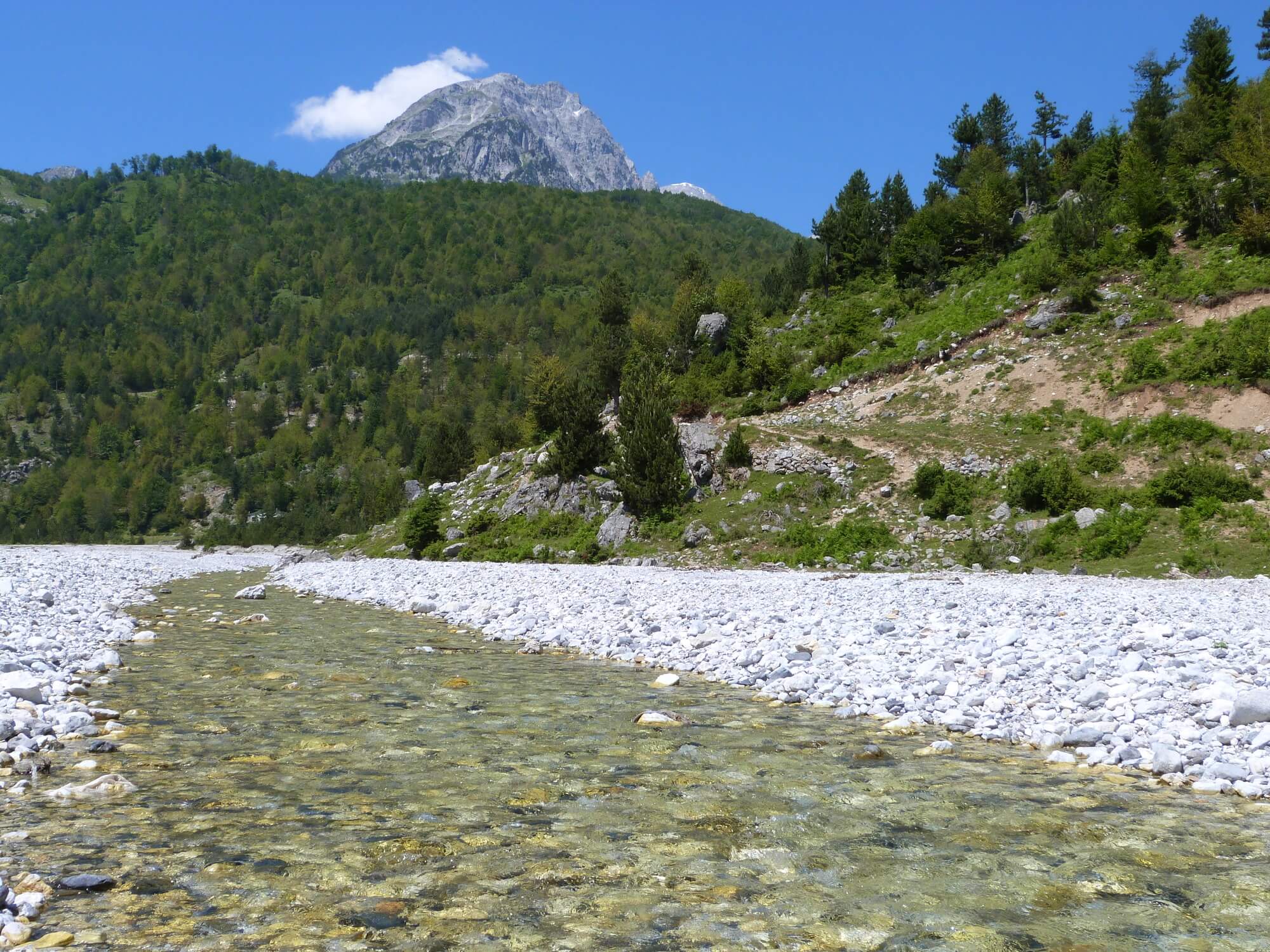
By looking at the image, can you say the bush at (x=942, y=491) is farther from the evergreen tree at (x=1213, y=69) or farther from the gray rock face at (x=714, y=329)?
the evergreen tree at (x=1213, y=69)

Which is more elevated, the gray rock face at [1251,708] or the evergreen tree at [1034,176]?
the evergreen tree at [1034,176]

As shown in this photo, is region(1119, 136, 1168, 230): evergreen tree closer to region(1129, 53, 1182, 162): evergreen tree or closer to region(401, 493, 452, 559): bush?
region(1129, 53, 1182, 162): evergreen tree

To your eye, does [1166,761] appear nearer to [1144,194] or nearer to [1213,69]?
[1144,194]

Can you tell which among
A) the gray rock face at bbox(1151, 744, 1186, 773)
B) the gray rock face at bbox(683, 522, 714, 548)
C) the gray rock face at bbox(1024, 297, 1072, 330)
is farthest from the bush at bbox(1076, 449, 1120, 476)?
the gray rock face at bbox(1151, 744, 1186, 773)

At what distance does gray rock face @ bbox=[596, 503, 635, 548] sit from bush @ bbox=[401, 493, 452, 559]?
11391 mm

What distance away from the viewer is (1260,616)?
503 inches

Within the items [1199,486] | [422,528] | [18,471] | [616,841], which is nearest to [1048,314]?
[1199,486]

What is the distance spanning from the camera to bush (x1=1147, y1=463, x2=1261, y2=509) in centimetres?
2483

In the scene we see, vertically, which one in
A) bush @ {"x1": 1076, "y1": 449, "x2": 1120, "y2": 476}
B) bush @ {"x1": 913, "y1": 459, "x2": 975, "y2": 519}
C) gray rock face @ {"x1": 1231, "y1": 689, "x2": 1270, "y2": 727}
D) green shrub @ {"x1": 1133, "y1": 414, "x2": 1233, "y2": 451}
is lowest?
gray rock face @ {"x1": 1231, "y1": 689, "x2": 1270, "y2": 727}

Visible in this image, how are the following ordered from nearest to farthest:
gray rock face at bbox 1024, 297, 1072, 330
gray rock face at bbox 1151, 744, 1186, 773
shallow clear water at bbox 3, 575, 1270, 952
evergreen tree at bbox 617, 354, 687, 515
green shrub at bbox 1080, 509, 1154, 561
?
shallow clear water at bbox 3, 575, 1270, 952
gray rock face at bbox 1151, 744, 1186, 773
green shrub at bbox 1080, 509, 1154, 561
evergreen tree at bbox 617, 354, 687, 515
gray rock face at bbox 1024, 297, 1072, 330

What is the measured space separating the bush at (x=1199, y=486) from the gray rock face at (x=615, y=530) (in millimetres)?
19784

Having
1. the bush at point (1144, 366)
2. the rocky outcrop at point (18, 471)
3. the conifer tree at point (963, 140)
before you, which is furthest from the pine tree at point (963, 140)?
the rocky outcrop at point (18, 471)

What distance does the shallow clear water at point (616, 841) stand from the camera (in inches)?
169

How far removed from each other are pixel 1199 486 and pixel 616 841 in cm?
2662
